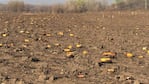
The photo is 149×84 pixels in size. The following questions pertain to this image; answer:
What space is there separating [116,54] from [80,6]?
2673cm

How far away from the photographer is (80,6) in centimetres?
3262

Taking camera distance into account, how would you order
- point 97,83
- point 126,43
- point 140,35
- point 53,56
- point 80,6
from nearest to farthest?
1. point 97,83
2. point 53,56
3. point 126,43
4. point 140,35
5. point 80,6

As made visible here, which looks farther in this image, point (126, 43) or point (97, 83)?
point (126, 43)

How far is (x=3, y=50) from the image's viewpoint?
19.7 feet

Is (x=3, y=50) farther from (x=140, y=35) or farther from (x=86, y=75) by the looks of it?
(x=140, y=35)

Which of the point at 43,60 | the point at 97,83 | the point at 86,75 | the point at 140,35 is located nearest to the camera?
the point at 97,83

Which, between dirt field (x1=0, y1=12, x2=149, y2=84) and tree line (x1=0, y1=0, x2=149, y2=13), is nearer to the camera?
dirt field (x1=0, y1=12, x2=149, y2=84)

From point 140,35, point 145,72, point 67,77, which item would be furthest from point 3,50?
point 140,35

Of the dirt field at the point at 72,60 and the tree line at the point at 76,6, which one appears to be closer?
the dirt field at the point at 72,60

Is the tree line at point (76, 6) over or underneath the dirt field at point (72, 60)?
underneath

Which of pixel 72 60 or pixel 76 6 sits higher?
pixel 72 60

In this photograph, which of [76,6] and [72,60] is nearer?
[72,60]

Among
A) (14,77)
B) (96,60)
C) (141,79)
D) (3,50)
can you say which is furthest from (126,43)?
(14,77)

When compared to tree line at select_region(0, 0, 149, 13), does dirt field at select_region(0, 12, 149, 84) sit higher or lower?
higher
